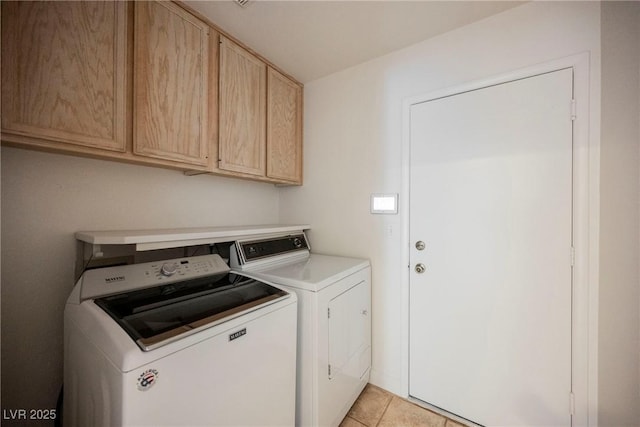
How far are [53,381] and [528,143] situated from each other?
2.74 metres

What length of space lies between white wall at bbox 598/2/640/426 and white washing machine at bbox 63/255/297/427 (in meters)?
1.53

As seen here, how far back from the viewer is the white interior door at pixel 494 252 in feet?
4.15

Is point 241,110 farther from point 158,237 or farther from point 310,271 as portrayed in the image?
point 310,271

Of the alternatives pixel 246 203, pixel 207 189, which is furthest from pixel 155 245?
pixel 246 203

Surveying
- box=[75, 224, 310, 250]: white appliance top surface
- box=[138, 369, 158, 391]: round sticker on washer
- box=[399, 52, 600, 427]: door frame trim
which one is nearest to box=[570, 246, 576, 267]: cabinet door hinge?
box=[399, 52, 600, 427]: door frame trim

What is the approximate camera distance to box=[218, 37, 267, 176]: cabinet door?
1555 mm

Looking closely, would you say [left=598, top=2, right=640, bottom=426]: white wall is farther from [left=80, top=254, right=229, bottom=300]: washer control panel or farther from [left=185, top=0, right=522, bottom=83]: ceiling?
[left=80, top=254, right=229, bottom=300]: washer control panel

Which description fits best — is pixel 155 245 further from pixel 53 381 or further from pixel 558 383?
pixel 558 383

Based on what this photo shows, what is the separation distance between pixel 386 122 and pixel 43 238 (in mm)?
2089

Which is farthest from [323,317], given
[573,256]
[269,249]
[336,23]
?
A: [336,23]

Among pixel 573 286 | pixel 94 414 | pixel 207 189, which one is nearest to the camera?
pixel 94 414

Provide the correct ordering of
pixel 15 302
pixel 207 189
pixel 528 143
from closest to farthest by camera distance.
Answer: pixel 15 302 < pixel 528 143 < pixel 207 189

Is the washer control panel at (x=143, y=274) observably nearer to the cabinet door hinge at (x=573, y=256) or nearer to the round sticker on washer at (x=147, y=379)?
the round sticker on washer at (x=147, y=379)

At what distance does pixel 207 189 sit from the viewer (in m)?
1.84
